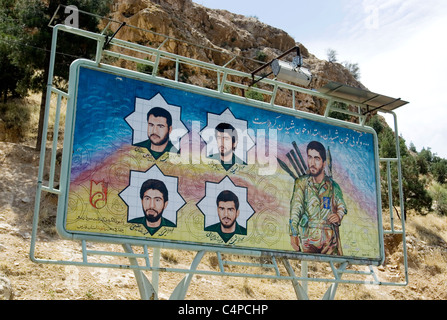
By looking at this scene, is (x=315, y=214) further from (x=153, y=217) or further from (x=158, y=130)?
(x=158, y=130)

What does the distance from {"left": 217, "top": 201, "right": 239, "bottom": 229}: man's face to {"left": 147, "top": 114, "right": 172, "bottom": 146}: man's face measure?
5.80 ft

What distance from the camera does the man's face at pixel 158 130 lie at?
9508 millimetres

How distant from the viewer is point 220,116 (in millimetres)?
10422

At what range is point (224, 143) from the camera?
10320mm

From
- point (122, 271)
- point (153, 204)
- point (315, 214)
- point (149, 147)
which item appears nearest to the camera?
point (153, 204)

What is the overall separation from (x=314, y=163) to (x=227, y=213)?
2836 mm

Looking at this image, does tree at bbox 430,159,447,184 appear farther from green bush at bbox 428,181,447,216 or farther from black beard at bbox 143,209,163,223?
black beard at bbox 143,209,163,223

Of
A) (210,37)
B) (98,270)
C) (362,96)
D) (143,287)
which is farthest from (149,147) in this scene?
(210,37)

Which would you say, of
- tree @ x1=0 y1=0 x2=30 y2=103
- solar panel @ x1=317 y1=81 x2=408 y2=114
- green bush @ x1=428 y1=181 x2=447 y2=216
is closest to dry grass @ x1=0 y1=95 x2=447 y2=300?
tree @ x1=0 y1=0 x2=30 y2=103

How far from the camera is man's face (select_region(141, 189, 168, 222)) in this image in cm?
904

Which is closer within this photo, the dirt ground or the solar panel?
the solar panel

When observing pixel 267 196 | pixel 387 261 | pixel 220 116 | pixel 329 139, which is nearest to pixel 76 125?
pixel 220 116
